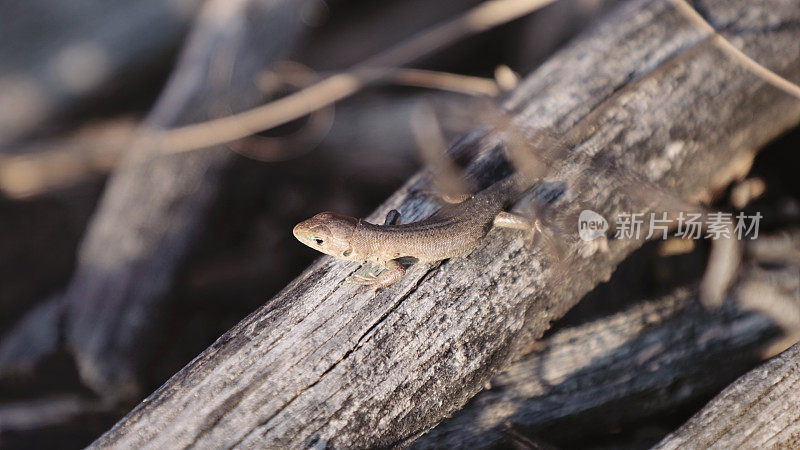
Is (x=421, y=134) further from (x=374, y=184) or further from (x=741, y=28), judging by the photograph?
(x=741, y=28)

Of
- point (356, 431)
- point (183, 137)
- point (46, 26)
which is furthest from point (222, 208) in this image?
point (46, 26)

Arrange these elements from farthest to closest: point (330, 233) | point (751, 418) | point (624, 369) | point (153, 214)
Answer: point (153, 214)
point (330, 233)
point (624, 369)
point (751, 418)

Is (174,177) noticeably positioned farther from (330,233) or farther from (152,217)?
(330,233)

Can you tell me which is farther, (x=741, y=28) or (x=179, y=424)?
(x=741, y=28)

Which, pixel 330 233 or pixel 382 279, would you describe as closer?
pixel 382 279

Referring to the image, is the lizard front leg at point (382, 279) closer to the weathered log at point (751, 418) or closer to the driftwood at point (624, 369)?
the driftwood at point (624, 369)

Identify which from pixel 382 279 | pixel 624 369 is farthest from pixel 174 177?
pixel 624 369
